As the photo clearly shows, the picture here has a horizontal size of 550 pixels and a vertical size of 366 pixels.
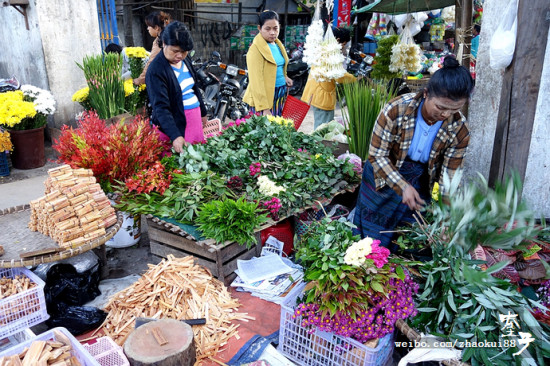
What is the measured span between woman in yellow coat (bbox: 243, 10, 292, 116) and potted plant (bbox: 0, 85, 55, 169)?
254 centimetres

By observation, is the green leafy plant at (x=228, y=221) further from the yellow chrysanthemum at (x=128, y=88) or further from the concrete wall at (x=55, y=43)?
the concrete wall at (x=55, y=43)

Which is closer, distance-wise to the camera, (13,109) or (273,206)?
(273,206)

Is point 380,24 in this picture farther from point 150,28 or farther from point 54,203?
point 54,203

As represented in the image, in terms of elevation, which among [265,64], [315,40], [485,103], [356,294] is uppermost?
[315,40]

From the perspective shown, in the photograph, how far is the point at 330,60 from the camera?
4582 mm

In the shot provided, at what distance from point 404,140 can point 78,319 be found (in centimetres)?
223

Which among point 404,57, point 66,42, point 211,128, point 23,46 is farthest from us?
point 23,46

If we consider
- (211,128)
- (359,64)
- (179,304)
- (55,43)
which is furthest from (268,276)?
(359,64)

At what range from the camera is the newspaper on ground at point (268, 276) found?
283 centimetres

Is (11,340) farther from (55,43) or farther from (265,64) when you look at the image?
(55,43)

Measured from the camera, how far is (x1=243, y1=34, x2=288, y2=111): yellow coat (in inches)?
183

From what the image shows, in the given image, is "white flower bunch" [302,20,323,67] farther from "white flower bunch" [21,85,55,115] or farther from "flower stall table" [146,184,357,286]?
"white flower bunch" [21,85,55,115]

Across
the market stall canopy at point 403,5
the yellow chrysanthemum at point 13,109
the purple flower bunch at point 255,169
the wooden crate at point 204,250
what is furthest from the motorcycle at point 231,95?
the wooden crate at point 204,250

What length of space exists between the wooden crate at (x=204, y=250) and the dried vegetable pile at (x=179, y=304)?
4.1 inches
